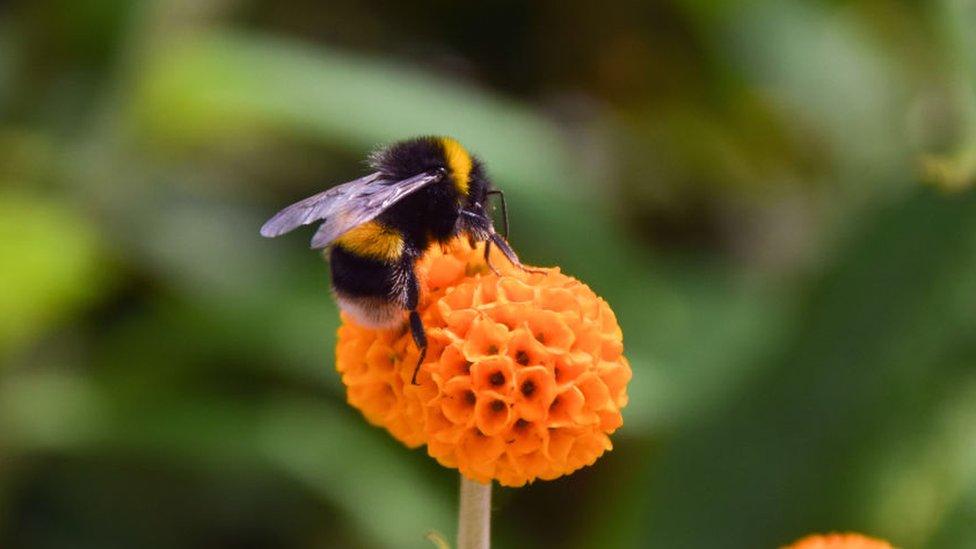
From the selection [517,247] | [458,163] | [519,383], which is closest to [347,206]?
[458,163]

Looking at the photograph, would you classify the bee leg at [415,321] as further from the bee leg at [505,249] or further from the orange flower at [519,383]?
the bee leg at [505,249]

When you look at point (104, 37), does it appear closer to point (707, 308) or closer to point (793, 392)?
point (707, 308)

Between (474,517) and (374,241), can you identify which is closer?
(474,517)

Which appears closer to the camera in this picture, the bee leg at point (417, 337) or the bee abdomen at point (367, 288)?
the bee leg at point (417, 337)

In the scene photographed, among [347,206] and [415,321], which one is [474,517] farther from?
[347,206]

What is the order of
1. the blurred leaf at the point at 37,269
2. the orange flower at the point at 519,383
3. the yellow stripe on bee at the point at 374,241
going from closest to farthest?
the orange flower at the point at 519,383
the yellow stripe on bee at the point at 374,241
the blurred leaf at the point at 37,269

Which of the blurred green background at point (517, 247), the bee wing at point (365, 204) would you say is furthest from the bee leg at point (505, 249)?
the blurred green background at point (517, 247)

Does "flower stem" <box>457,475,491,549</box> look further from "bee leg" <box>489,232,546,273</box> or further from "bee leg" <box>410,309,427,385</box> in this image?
"bee leg" <box>489,232,546,273</box>
